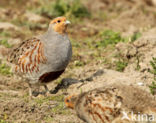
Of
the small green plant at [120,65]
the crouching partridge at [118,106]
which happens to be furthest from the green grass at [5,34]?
the crouching partridge at [118,106]

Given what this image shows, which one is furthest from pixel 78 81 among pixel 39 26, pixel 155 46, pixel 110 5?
pixel 110 5

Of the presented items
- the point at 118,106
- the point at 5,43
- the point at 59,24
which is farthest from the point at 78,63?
the point at 118,106

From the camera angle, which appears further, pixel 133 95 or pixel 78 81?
pixel 78 81

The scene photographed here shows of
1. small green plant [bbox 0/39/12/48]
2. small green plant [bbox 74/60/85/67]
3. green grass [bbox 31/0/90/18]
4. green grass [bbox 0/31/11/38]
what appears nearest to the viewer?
small green plant [bbox 74/60/85/67]

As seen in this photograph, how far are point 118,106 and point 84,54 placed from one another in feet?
11.0

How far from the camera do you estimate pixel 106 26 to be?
30.6ft

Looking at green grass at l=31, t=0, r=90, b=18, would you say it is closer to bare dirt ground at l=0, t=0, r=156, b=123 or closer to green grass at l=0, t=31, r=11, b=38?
bare dirt ground at l=0, t=0, r=156, b=123

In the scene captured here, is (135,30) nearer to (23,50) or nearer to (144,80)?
(144,80)

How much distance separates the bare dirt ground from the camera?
424cm

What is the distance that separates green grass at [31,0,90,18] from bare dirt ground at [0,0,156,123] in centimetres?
30

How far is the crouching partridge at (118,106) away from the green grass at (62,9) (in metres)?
5.69

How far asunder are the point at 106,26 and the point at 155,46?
10.5 feet

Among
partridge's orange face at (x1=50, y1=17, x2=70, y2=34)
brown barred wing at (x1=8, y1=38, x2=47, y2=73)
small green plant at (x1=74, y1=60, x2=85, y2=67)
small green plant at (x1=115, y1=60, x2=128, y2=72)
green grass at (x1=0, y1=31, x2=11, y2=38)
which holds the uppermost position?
green grass at (x1=0, y1=31, x2=11, y2=38)

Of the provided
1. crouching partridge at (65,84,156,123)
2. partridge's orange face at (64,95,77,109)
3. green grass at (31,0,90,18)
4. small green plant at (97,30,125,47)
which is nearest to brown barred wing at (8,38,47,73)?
partridge's orange face at (64,95,77,109)
